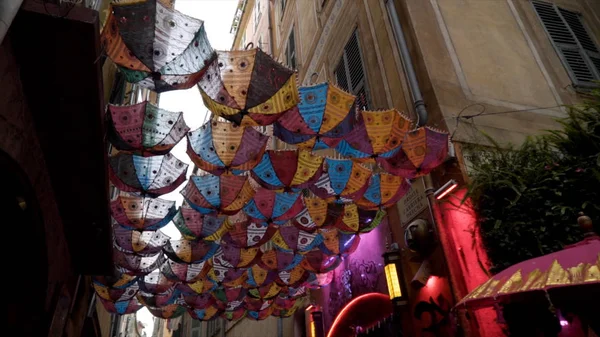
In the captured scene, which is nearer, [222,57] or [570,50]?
[222,57]

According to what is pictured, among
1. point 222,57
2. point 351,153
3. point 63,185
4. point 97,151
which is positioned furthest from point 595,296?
point 63,185

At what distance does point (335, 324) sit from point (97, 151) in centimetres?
579

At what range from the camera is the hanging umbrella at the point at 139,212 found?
266 inches

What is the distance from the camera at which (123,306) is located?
10.5 meters

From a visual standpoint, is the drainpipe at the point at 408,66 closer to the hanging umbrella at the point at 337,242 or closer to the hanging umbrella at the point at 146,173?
the hanging umbrella at the point at 337,242

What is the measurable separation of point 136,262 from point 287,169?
4738mm

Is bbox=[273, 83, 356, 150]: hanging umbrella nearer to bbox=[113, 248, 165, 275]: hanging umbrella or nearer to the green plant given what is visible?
the green plant

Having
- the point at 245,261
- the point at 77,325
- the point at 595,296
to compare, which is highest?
the point at 245,261

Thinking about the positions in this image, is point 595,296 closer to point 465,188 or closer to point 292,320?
point 465,188

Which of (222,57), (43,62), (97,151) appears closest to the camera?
(43,62)

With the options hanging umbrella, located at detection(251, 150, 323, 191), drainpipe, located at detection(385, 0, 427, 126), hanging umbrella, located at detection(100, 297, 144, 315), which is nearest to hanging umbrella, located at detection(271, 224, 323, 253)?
hanging umbrella, located at detection(251, 150, 323, 191)

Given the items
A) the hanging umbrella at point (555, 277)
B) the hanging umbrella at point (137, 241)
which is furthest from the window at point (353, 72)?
the hanging umbrella at point (555, 277)

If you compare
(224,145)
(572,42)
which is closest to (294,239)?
(224,145)

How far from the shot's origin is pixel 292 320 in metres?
13.1
